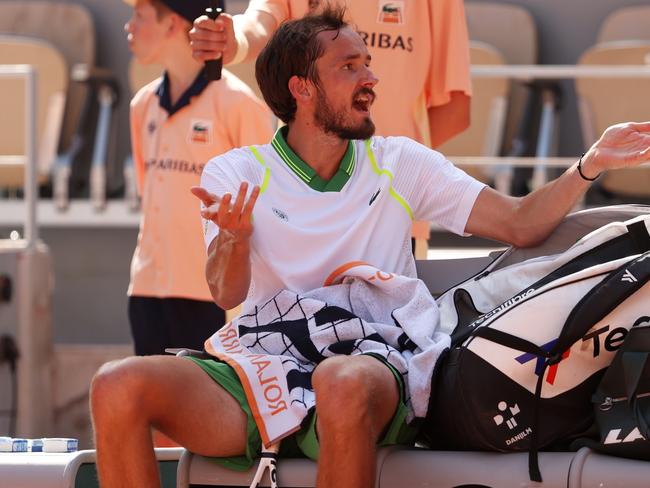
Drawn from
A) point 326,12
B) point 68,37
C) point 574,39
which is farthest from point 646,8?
point 326,12

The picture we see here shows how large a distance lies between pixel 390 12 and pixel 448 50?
0.22 metres

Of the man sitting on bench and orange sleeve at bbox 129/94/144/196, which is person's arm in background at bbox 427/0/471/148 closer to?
the man sitting on bench

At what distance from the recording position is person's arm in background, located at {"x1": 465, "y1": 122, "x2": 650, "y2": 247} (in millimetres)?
3004

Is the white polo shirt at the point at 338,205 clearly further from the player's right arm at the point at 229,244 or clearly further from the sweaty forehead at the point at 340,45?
the sweaty forehead at the point at 340,45

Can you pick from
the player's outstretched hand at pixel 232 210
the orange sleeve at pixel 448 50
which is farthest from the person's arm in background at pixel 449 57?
the player's outstretched hand at pixel 232 210

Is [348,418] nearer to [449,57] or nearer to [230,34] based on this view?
[230,34]

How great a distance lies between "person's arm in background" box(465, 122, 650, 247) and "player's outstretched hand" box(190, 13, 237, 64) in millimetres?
740

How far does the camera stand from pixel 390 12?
3896 mm

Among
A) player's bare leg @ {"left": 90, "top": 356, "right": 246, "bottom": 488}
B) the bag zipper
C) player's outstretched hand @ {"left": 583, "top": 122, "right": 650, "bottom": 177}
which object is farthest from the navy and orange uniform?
the bag zipper

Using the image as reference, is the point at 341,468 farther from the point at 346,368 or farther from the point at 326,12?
the point at 326,12

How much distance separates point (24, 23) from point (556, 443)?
218 inches

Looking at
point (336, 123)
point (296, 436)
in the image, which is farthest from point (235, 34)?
point (296, 436)

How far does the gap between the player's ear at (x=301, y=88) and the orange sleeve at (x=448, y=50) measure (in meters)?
0.83

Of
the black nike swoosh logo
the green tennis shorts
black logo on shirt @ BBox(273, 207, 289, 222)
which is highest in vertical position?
the black nike swoosh logo
